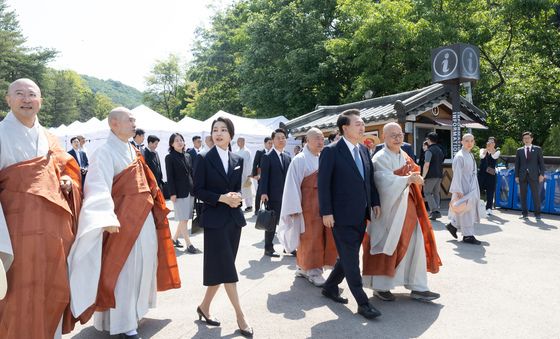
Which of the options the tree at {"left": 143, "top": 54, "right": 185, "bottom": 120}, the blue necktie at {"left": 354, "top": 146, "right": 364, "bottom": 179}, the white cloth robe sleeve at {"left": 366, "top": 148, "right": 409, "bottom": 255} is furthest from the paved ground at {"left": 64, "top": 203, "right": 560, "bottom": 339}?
the tree at {"left": 143, "top": 54, "right": 185, "bottom": 120}

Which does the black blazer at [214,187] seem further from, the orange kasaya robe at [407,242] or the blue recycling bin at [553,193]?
the blue recycling bin at [553,193]

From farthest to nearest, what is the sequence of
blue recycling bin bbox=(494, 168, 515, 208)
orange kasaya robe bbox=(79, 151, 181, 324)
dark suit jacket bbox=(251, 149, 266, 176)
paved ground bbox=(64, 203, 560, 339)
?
blue recycling bin bbox=(494, 168, 515, 208) → dark suit jacket bbox=(251, 149, 266, 176) → paved ground bbox=(64, 203, 560, 339) → orange kasaya robe bbox=(79, 151, 181, 324)

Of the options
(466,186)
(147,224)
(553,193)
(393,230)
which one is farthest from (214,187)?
(553,193)

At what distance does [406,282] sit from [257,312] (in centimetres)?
158

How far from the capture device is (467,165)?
726cm

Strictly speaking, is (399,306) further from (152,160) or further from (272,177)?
(152,160)

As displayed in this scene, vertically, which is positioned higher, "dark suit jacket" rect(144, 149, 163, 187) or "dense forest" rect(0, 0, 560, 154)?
"dense forest" rect(0, 0, 560, 154)

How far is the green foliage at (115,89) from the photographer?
151087 millimetres

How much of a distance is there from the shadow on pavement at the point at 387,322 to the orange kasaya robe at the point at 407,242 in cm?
35

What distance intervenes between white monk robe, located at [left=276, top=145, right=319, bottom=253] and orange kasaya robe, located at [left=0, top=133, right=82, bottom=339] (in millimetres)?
2696

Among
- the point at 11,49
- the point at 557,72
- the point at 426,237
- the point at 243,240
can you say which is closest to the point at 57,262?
the point at 426,237

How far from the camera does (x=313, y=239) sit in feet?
17.3

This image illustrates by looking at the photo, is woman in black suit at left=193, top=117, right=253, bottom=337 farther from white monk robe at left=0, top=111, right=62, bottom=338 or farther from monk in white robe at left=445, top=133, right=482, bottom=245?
monk in white robe at left=445, top=133, right=482, bottom=245

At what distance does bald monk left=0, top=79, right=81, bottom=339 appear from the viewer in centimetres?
292
